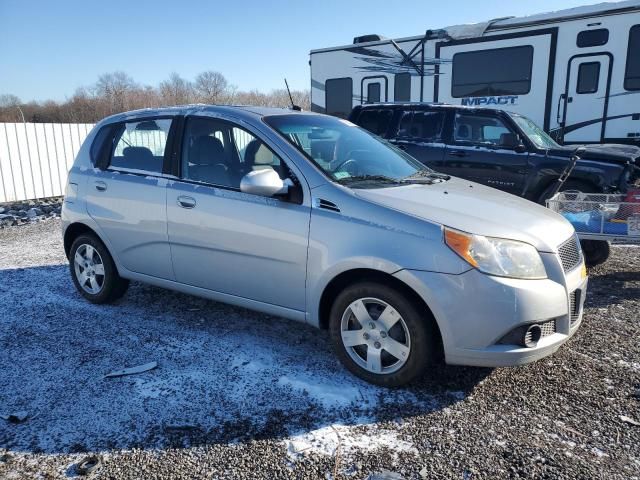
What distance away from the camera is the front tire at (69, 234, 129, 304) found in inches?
185

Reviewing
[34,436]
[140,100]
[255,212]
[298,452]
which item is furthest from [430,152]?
[140,100]

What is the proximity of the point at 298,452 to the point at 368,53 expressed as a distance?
434 inches

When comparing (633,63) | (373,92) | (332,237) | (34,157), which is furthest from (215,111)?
(34,157)

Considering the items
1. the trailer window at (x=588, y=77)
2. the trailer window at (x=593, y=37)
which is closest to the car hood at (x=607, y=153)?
the trailer window at (x=588, y=77)

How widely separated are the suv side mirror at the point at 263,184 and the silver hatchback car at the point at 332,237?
11 millimetres

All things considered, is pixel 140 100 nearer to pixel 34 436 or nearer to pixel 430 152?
pixel 430 152

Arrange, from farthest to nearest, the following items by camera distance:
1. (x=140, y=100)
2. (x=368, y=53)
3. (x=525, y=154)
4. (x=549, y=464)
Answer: (x=140, y=100)
(x=368, y=53)
(x=525, y=154)
(x=549, y=464)

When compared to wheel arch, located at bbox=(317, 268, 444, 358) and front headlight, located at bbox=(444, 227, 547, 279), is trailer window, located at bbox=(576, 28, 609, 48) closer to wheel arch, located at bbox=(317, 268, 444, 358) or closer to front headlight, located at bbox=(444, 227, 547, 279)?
front headlight, located at bbox=(444, 227, 547, 279)

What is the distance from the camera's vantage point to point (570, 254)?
3328mm

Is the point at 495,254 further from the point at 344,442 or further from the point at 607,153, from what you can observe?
the point at 607,153

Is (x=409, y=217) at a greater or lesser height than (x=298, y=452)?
greater

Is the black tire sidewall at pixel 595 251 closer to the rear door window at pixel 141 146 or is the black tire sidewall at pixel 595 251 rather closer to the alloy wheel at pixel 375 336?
the alloy wheel at pixel 375 336

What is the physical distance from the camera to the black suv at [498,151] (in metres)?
6.80

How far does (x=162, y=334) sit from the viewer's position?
4.19 metres
